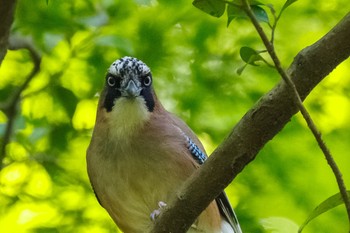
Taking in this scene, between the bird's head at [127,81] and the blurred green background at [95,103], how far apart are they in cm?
50

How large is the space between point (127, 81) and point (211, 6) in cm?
180

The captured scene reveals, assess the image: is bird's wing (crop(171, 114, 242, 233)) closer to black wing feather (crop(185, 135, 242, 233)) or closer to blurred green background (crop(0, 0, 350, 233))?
black wing feather (crop(185, 135, 242, 233))

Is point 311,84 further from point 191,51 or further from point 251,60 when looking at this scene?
point 191,51

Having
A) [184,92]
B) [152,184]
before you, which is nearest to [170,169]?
[152,184]

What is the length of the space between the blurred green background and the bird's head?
50 cm

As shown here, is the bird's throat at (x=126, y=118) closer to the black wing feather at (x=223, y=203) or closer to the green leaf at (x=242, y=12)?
the black wing feather at (x=223, y=203)

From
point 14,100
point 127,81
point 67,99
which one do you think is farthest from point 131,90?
point 14,100

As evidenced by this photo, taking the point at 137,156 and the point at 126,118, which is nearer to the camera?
the point at 137,156

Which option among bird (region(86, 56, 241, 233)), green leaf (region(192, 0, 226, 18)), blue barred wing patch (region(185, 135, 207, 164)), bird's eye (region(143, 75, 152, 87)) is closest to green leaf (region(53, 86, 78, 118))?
bird (region(86, 56, 241, 233))

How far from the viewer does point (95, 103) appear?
5840mm

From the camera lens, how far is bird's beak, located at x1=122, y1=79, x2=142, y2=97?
193 inches

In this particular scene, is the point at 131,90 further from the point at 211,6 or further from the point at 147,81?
the point at 211,6

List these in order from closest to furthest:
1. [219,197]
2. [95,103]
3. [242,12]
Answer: [242,12]
[219,197]
[95,103]

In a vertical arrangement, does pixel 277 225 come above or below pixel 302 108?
above
